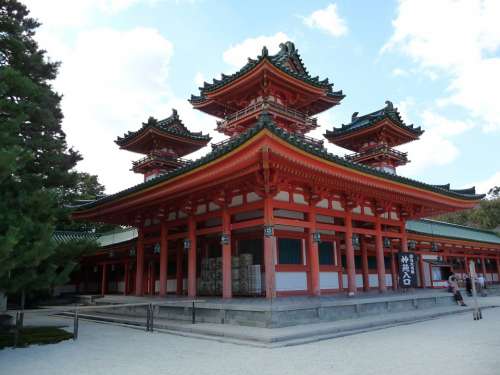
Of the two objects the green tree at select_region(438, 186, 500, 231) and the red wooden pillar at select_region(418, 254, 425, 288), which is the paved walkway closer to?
the red wooden pillar at select_region(418, 254, 425, 288)

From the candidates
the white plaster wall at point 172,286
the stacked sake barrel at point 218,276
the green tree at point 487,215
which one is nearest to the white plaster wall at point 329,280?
the stacked sake barrel at point 218,276

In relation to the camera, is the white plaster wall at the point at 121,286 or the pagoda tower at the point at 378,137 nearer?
the pagoda tower at the point at 378,137

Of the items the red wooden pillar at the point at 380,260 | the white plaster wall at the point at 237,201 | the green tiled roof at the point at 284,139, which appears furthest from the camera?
the red wooden pillar at the point at 380,260

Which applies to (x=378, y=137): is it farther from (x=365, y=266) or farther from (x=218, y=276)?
(x=218, y=276)

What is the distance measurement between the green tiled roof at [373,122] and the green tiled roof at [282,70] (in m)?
2.61

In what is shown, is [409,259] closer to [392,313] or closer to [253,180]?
[392,313]

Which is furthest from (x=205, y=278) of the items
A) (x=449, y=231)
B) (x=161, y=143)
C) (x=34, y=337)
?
(x=449, y=231)

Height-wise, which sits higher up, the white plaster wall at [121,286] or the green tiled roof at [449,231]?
the green tiled roof at [449,231]

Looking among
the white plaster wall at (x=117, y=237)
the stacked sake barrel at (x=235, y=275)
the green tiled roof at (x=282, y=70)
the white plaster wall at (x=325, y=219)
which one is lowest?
the stacked sake barrel at (x=235, y=275)

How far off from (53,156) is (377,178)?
451 inches

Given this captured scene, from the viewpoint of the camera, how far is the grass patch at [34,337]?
1002 cm

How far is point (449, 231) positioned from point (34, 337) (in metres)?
33.5

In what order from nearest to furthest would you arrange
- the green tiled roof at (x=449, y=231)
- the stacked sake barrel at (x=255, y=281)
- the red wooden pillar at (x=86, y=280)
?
the stacked sake barrel at (x=255, y=281)
the red wooden pillar at (x=86, y=280)
the green tiled roof at (x=449, y=231)

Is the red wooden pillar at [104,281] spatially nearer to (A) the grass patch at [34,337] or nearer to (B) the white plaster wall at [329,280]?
(A) the grass patch at [34,337]
